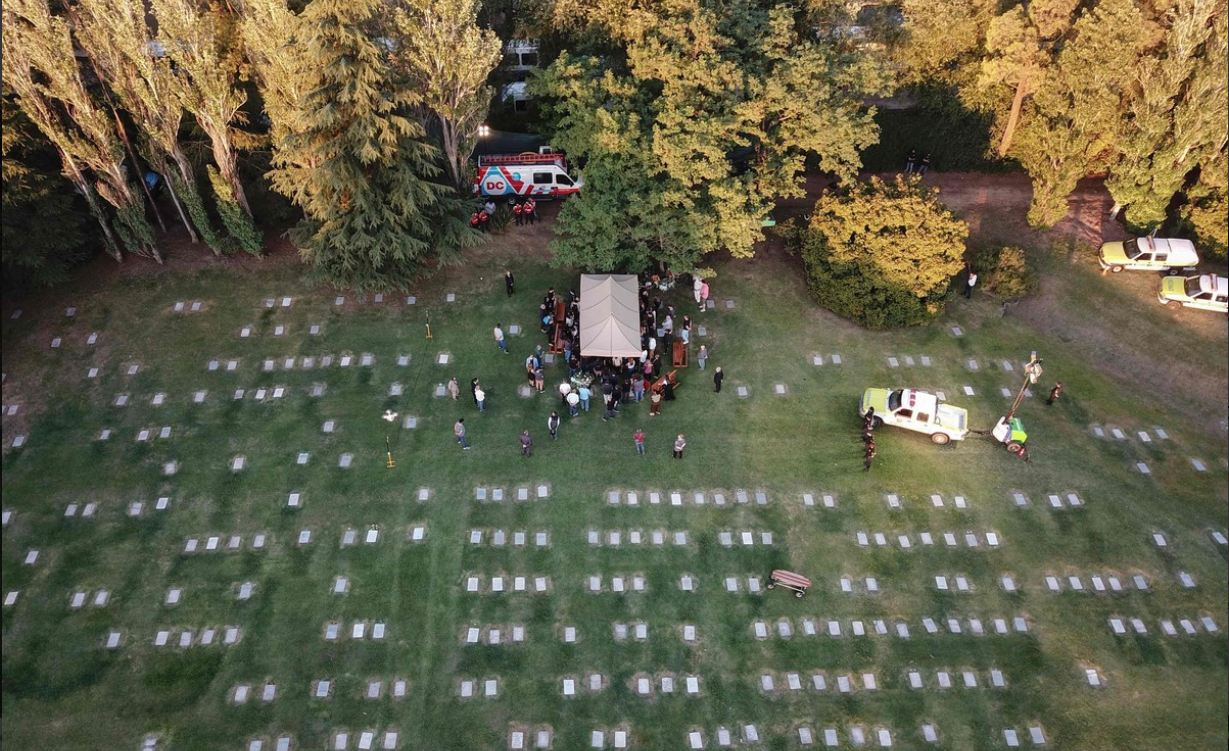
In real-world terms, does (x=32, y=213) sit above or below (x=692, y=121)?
below

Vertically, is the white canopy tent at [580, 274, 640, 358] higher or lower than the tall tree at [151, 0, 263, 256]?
lower

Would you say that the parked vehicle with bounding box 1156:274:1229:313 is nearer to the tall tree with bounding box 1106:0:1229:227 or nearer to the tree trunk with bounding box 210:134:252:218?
the tall tree with bounding box 1106:0:1229:227

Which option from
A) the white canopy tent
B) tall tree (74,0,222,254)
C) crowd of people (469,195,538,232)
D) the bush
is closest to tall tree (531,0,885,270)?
the white canopy tent

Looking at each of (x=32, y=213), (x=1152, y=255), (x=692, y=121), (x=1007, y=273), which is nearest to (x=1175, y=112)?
(x=1152, y=255)

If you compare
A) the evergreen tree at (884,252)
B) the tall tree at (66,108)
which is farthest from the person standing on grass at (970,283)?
the tall tree at (66,108)

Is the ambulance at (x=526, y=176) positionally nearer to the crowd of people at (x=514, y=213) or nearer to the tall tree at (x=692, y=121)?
the crowd of people at (x=514, y=213)

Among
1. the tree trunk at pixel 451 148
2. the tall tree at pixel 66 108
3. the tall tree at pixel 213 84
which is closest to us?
the tall tree at pixel 66 108

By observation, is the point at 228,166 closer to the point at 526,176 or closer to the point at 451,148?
the point at 451,148
